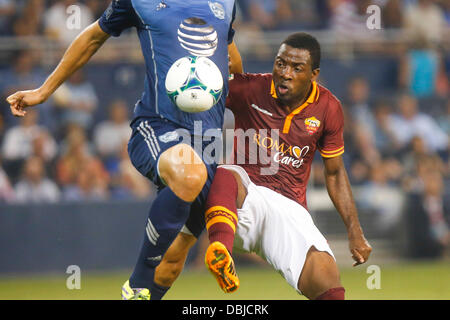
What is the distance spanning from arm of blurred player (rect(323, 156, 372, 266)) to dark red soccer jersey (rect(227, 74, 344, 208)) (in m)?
0.11

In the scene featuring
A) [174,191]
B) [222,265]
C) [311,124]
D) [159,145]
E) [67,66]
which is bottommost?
[222,265]

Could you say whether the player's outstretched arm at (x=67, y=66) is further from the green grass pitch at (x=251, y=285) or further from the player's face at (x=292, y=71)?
the green grass pitch at (x=251, y=285)

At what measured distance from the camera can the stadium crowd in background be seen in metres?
11.4

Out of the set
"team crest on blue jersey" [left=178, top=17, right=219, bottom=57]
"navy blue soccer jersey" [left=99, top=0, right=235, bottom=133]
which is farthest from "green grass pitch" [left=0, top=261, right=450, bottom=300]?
"team crest on blue jersey" [left=178, top=17, right=219, bottom=57]

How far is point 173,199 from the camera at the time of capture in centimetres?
499

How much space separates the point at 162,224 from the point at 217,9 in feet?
5.11

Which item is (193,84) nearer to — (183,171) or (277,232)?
(183,171)

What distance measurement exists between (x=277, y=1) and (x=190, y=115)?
10.0 meters

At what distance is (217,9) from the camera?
5465 millimetres

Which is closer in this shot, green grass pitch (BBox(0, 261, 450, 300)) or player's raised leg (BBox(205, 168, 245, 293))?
player's raised leg (BBox(205, 168, 245, 293))

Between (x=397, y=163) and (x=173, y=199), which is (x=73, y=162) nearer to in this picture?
(x=397, y=163)

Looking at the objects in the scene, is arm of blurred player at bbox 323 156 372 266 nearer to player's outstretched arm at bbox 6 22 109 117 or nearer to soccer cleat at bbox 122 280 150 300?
soccer cleat at bbox 122 280 150 300

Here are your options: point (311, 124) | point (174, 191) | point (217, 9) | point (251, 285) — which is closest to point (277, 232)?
point (311, 124)

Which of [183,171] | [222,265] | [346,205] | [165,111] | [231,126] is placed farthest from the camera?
[231,126]
